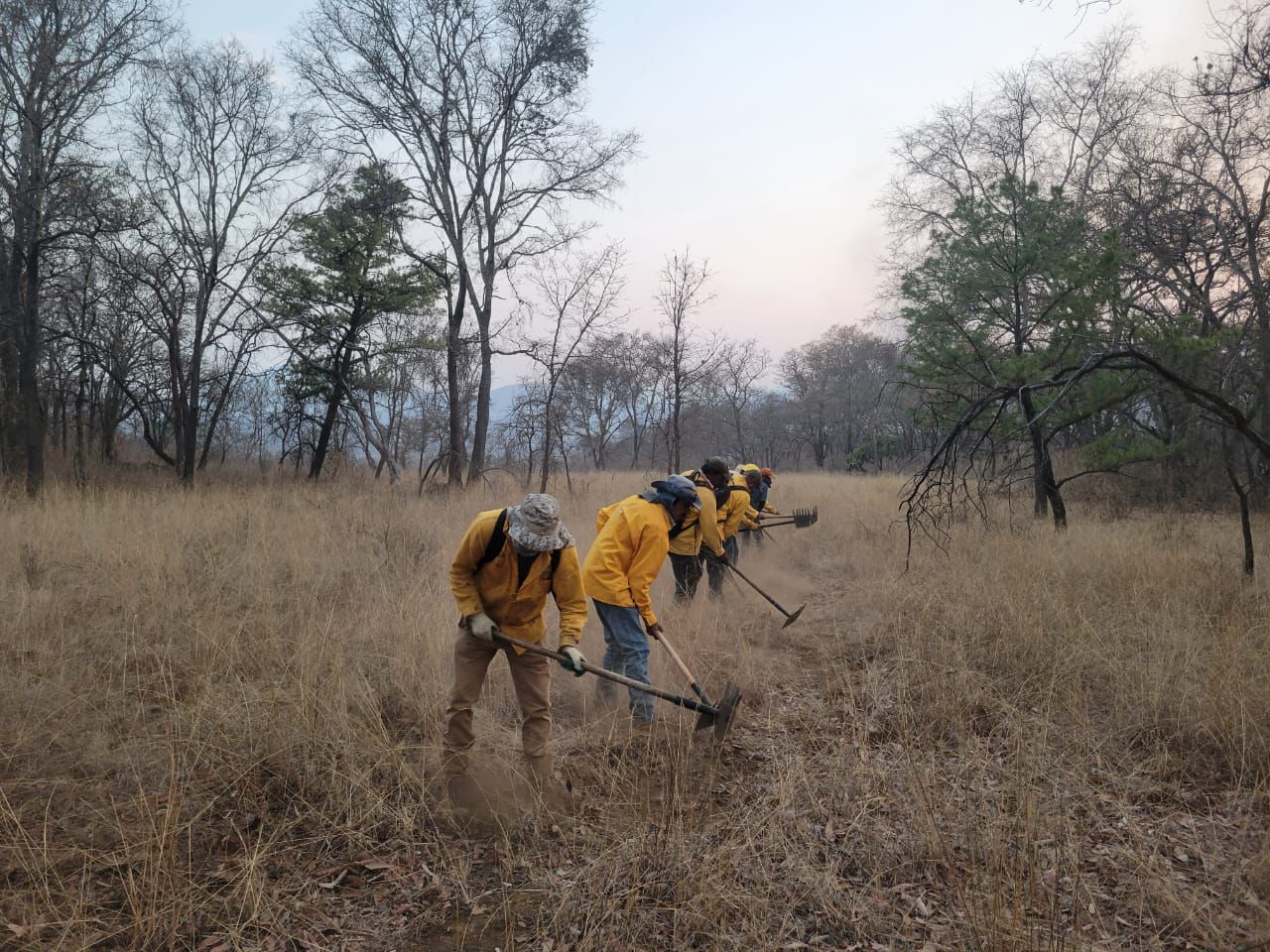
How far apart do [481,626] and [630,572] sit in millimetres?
1432

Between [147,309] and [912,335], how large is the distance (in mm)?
16258

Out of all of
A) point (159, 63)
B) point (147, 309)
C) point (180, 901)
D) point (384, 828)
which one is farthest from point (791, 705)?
point (147, 309)

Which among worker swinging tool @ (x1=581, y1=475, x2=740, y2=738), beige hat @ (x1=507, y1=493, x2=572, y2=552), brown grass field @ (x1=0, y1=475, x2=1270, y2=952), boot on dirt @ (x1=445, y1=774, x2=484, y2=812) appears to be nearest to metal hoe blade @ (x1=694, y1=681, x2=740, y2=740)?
brown grass field @ (x1=0, y1=475, x2=1270, y2=952)

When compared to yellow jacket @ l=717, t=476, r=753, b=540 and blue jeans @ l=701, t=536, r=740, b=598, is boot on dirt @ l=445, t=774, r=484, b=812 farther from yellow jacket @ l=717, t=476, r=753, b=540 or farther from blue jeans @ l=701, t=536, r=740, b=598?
yellow jacket @ l=717, t=476, r=753, b=540

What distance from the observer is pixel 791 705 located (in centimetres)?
500

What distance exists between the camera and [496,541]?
3588mm

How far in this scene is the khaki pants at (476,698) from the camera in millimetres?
3648

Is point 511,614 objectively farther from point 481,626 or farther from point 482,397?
point 482,397

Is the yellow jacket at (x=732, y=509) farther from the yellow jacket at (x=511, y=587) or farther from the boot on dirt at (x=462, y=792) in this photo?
the boot on dirt at (x=462, y=792)

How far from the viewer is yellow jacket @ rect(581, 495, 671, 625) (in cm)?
471

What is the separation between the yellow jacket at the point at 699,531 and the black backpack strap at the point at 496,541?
106 inches

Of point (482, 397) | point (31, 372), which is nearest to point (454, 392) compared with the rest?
point (482, 397)

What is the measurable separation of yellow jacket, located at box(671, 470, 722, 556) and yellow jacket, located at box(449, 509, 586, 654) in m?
2.41

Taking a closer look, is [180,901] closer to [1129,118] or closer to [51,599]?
[51,599]
